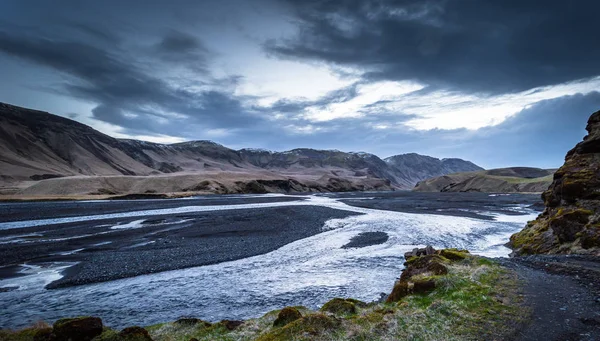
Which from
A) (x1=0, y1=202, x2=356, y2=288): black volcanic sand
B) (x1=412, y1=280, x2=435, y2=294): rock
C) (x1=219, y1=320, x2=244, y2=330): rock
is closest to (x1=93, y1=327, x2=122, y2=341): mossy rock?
(x1=219, y1=320, x2=244, y2=330): rock

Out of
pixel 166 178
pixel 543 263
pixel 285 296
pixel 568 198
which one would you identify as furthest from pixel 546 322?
pixel 166 178

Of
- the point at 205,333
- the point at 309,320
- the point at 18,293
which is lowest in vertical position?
the point at 18,293

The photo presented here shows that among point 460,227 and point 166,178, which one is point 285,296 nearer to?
point 460,227

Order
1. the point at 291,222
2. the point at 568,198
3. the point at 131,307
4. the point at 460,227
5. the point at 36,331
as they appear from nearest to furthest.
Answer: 1. the point at 36,331
2. the point at 131,307
3. the point at 568,198
4. the point at 460,227
5. the point at 291,222

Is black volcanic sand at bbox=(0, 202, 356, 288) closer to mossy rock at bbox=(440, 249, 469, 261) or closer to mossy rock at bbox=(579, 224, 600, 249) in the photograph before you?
mossy rock at bbox=(440, 249, 469, 261)

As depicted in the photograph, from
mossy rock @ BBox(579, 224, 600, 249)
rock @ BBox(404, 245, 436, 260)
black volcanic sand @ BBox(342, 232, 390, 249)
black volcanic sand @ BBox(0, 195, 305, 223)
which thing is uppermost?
mossy rock @ BBox(579, 224, 600, 249)

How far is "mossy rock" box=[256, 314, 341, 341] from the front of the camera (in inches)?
351

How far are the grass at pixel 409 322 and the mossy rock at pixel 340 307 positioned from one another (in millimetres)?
46

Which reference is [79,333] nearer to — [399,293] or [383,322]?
[383,322]

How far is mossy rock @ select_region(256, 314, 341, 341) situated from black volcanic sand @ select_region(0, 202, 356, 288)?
670 inches

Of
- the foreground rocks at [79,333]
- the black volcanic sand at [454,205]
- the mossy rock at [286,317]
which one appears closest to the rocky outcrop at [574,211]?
the mossy rock at [286,317]

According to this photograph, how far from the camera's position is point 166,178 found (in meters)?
160

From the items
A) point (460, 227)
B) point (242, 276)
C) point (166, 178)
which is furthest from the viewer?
point (166, 178)

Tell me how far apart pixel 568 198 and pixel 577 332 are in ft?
82.8
